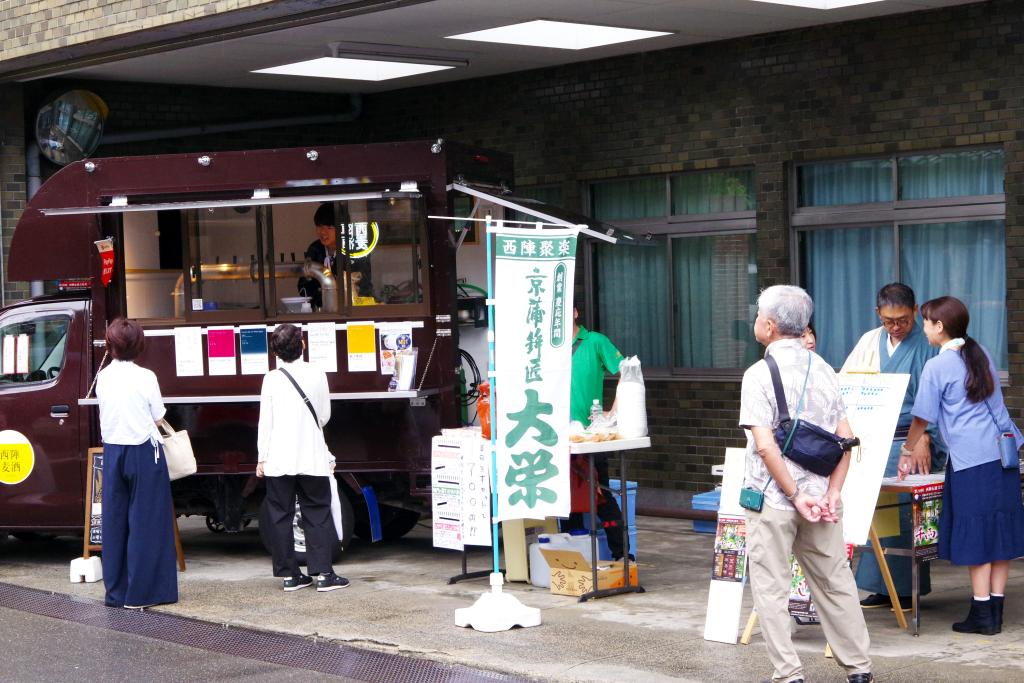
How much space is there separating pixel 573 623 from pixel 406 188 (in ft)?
10.5

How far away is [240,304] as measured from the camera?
911 cm

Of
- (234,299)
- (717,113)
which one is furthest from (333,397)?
(717,113)

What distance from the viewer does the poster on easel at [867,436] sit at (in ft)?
20.4

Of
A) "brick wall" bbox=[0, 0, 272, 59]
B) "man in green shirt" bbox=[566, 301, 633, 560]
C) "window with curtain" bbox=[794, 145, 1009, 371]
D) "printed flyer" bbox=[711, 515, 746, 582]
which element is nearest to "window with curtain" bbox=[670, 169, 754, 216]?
"window with curtain" bbox=[794, 145, 1009, 371]

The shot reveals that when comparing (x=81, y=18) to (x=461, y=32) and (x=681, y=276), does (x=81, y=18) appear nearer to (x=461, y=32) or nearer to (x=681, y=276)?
(x=461, y=32)

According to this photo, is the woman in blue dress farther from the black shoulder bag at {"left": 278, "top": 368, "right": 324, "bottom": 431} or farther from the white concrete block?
the white concrete block

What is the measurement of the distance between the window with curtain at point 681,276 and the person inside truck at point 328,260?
12.6 ft

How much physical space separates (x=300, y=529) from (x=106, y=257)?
246 centimetres

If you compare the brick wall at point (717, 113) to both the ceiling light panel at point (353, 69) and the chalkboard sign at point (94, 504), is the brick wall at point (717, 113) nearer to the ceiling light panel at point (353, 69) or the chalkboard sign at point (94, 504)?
the ceiling light panel at point (353, 69)

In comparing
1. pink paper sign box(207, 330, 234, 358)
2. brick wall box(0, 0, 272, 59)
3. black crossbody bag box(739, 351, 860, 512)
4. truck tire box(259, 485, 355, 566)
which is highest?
brick wall box(0, 0, 272, 59)

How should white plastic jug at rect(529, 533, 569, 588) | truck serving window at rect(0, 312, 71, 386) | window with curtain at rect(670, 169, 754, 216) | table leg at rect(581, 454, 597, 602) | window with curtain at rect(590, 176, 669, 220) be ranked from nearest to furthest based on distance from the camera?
1. table leg at rect(581, 454, 597, 602)
2. white plastic jug at rect(529, 533, 569, 588)
3. truck serving window at rect(0, 312, 71, 386)
4. window with curtain at rect(670, 169, 754, 216)
5. window with curtain at rect(590, 176, 669, 220)

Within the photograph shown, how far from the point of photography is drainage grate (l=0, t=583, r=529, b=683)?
6.15 metres

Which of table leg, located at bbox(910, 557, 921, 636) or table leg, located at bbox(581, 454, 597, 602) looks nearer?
table leg, located at bbox(910, 557, 921, 636)

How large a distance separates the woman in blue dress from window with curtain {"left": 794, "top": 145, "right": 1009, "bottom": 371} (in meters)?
3.65
